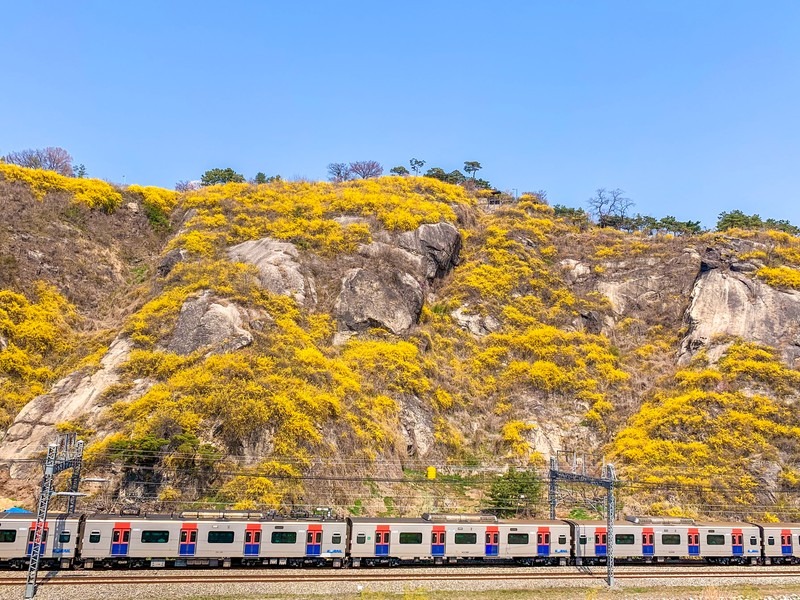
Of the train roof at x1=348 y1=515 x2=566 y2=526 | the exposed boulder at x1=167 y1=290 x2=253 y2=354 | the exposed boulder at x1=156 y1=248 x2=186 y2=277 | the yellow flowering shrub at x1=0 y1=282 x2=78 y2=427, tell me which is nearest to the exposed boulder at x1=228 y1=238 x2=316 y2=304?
the exposed boulder at x1=156 y1=248 x2=186 y2=277

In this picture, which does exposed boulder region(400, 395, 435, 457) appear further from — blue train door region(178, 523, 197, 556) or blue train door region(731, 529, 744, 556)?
blue train door region(731, 529, 744, 556)

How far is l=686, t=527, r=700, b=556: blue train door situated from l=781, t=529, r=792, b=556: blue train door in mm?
5709

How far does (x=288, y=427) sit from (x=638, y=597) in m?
24.2

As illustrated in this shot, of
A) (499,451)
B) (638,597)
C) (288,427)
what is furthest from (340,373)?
(638,597)

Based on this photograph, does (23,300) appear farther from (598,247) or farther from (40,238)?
(598,247)

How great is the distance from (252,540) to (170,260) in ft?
127

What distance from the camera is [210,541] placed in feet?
99.0

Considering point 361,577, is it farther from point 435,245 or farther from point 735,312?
point 735,312

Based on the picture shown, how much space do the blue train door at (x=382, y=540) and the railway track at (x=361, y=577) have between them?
146 cm

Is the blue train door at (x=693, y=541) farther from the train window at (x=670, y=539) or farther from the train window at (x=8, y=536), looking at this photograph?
the train window at (x=8, y=536)

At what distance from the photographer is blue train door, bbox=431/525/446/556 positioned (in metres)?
32.5

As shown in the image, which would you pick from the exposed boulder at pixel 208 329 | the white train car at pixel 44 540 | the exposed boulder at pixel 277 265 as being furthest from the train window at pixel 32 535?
the exposed boulder at pixel 277 265

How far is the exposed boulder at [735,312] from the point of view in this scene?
58.0 metres

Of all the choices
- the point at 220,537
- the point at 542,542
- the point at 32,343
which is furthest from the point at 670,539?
the point at 32,343
